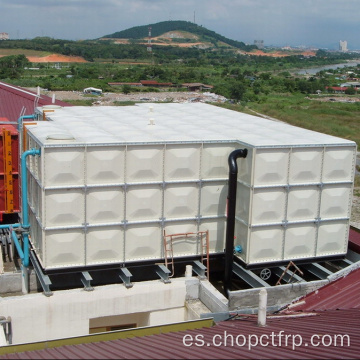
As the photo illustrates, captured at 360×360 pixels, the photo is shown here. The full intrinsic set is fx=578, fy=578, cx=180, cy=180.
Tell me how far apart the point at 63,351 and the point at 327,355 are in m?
3.44

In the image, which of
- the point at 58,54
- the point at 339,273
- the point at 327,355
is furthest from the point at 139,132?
the point at 58,54

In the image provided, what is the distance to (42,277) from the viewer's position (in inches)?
464

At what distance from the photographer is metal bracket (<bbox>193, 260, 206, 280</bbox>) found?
498 inches

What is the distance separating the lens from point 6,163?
14.4m

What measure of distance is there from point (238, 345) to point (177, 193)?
205 inches

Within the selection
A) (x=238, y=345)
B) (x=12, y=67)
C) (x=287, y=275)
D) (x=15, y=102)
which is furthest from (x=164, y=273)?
(x=12, y=67)

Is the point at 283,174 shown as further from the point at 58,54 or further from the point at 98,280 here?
the point at 58,54

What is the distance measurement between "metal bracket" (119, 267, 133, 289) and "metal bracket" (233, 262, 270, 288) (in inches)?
95.9

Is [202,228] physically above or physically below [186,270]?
above

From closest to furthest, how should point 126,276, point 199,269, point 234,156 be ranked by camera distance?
point 126,276 → point 234,156 → point 199,269

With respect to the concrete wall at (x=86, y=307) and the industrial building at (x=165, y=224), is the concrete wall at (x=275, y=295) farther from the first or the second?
the concrete wall at (x=86, y=307)

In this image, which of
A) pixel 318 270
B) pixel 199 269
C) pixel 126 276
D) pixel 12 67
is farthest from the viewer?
pixel 12 67

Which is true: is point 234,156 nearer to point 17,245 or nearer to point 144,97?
point 17,245

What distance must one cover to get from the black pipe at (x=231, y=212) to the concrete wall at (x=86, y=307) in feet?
2.48
